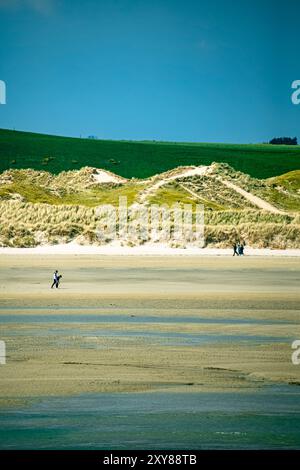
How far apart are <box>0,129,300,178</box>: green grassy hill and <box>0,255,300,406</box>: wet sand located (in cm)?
8015

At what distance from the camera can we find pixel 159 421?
953cm

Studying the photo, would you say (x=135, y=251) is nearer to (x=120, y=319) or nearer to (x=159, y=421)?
(x=120, y=319)

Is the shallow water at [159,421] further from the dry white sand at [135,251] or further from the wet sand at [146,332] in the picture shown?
the dry white sand at [135,251]

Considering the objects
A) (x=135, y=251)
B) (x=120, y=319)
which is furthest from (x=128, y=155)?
(x=120, y=319)

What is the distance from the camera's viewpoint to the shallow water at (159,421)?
8.72m

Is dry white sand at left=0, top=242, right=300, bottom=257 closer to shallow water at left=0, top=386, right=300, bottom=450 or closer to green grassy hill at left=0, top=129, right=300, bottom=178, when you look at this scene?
shallow water at left=0, top=386, right=300, bottom=450

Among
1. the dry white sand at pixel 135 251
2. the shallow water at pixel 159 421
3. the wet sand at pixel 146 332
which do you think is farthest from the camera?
the dry white sand at pixel 135 251

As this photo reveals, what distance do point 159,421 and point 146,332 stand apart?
20.7 feet

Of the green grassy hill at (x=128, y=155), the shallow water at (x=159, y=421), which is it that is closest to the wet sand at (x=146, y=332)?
the shallow water at (x=159, y=421)

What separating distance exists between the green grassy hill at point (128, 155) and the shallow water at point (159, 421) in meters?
95.4

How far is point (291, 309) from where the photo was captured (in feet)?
64.8
